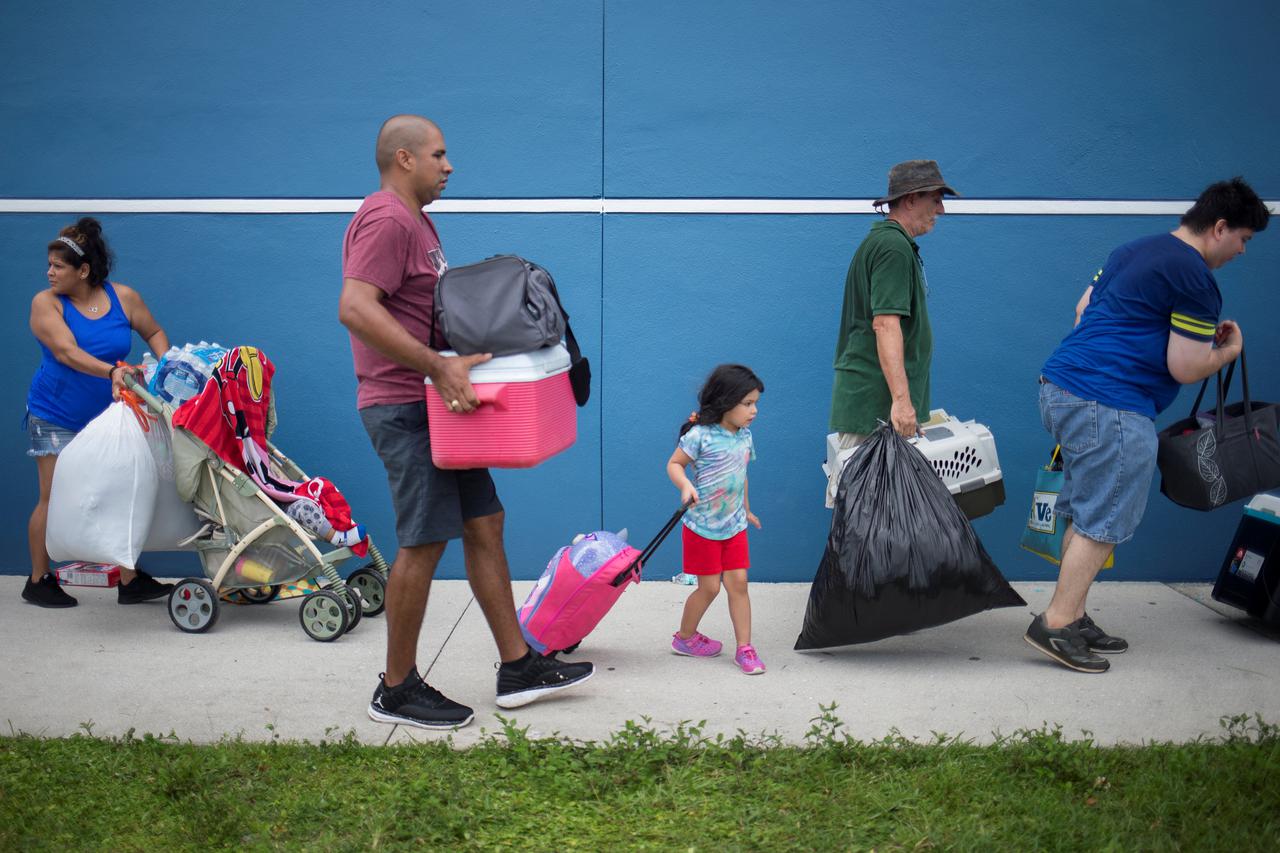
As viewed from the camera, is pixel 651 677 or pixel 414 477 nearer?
pixel 414 477

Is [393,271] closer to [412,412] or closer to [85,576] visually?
[412,412]

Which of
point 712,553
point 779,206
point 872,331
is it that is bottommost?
point 712,553

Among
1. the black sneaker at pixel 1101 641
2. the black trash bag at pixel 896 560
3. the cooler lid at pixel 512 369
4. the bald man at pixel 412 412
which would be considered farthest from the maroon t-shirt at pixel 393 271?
the black sneaker at pixel 1101 641

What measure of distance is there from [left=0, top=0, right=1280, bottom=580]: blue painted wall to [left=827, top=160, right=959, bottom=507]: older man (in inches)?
30.8

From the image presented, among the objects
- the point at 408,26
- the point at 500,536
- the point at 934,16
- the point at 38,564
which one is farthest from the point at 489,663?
the point at 934,16

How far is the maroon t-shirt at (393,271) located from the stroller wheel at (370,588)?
161 centimetres

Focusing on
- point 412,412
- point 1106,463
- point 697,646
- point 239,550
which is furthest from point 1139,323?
point 239,550

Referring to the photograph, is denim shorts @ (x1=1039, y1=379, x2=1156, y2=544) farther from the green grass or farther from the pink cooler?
the pink cooler

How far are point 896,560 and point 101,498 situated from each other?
3.16 m

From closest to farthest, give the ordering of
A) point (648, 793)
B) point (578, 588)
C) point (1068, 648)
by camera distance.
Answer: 1. point (648, 793)
2. point (578, 588)
3. point (1068, 648)

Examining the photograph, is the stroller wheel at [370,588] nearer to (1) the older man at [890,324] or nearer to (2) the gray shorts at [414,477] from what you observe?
(2) the gray shorts at [414,477]

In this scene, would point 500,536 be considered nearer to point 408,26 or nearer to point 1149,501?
point 408,26

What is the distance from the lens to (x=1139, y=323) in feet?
13.8

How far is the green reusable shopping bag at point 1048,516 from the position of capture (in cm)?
464
